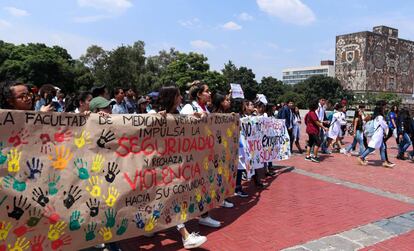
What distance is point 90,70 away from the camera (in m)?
51.3

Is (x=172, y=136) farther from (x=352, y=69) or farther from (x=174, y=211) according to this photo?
(x=352, y=69)

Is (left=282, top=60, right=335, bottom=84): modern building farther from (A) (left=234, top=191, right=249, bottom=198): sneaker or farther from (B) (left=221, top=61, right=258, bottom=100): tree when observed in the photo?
(A) (left=234, top=191, right=249, bottom=198): sneaker

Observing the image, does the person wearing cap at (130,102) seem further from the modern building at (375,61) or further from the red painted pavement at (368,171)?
the modern building at (375,61)

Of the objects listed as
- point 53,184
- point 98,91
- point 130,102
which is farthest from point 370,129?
point 53,184

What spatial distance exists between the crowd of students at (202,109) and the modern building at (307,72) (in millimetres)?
108752

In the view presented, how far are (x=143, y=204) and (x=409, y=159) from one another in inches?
431

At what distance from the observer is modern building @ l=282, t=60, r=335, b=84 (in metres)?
126

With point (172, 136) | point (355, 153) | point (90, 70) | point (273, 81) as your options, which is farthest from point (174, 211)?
point (273, 81)

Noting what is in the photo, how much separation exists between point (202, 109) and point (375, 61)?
76166 mm

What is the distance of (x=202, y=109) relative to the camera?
4973mm

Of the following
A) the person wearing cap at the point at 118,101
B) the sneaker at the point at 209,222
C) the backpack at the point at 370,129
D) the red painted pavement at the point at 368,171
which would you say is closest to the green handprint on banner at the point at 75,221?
the sneaker at the point at 209,222

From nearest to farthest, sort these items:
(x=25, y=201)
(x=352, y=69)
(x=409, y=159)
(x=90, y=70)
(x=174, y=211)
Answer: (x=25, y=201) < (x=174, y=211) < (x=409, y=159) < (x=90, y=70) < (x=352, y=69)

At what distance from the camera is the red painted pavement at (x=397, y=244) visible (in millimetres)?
4418

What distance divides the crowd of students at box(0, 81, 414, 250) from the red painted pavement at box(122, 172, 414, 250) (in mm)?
280
